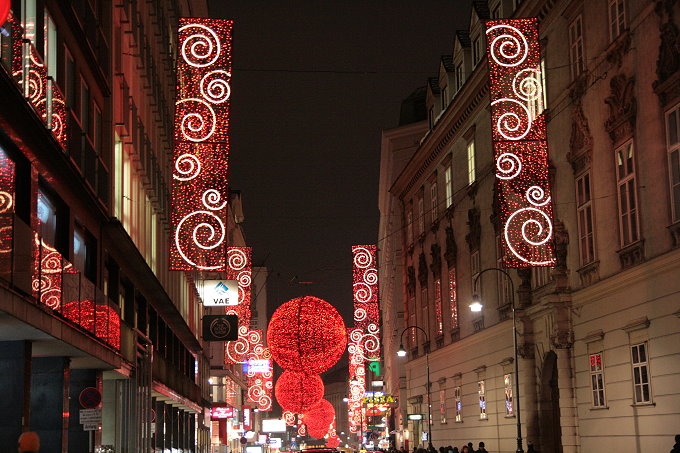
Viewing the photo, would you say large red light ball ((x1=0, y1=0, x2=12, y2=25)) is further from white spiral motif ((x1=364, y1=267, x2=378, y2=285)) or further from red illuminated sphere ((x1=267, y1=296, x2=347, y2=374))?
white spiral motif ((x1=364, y1=267, x2=378, y2=285))

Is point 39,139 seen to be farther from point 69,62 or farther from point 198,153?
point 198,153

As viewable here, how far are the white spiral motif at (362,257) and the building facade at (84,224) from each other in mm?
24062

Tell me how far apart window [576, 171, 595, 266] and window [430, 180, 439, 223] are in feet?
66.6

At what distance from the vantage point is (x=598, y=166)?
26.8m

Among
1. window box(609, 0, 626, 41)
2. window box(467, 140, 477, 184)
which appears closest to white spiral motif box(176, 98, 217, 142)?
window box(609, 0, 626, 41)

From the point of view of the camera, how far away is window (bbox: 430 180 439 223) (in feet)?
163

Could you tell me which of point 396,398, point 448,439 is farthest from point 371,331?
point 448,439

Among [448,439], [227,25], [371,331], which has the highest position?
[227,25]

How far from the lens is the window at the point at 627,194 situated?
80.2 ft

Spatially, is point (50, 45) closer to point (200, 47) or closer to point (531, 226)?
point (200, 47)

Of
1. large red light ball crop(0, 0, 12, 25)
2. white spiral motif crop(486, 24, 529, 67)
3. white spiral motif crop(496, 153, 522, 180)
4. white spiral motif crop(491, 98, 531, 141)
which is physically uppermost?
white spiral motif crop(486, 24, 529, 67)

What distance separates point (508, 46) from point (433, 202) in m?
23.8

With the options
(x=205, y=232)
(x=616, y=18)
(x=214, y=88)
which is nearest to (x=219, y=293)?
(x=205, y=232)

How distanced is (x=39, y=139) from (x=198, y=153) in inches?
390
